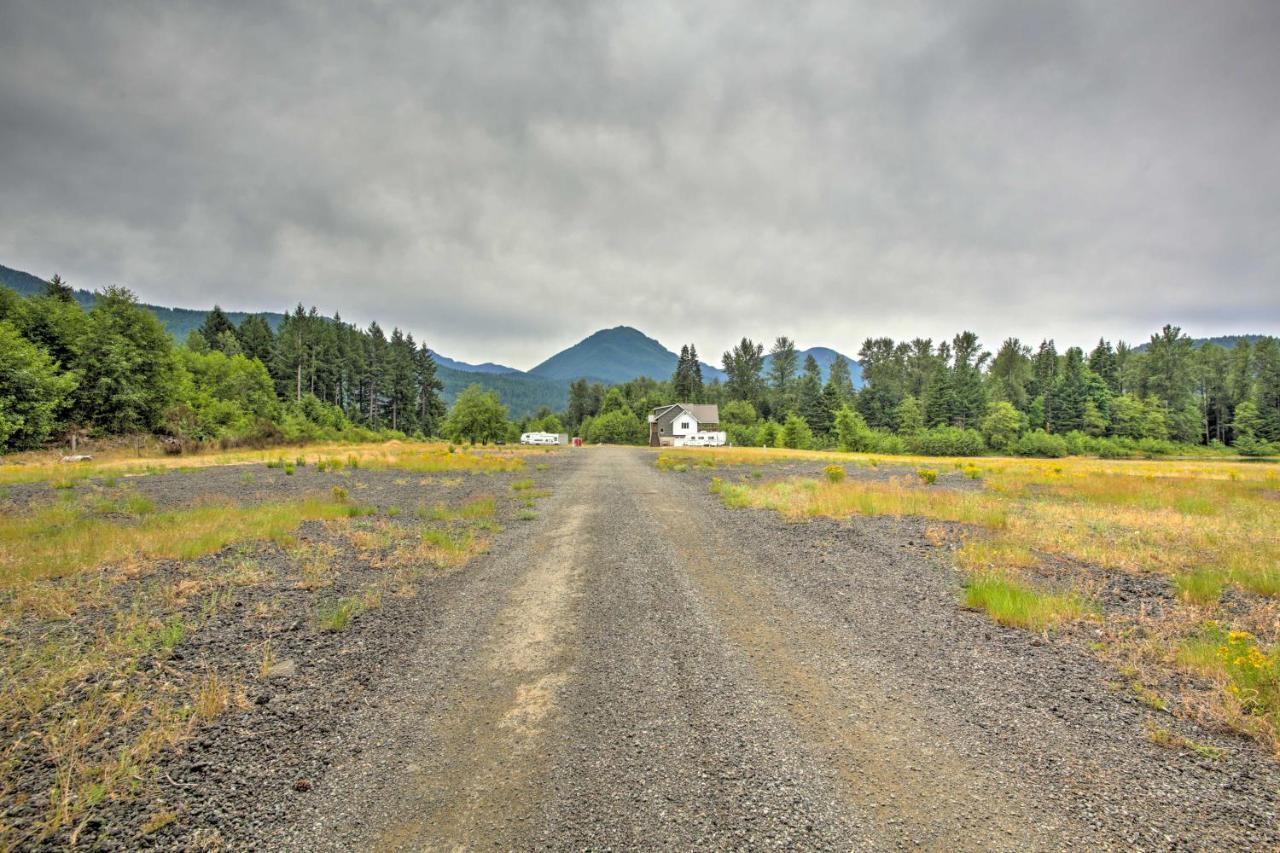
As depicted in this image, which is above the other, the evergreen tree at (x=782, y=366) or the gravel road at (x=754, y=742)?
the evergreen tree at (x=782, y=366)

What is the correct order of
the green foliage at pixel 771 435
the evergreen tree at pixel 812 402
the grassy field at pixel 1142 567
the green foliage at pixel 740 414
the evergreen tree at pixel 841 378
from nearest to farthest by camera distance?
the grassy field at pixel 1142 567
the green foliage at pixel 771 435
the evergreen tree at pixel 812 402
the green foliage at pixel 740 414
the evergreen tree at pixel 841 378

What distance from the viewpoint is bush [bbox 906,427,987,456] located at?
6969 cm

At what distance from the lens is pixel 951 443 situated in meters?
69.6

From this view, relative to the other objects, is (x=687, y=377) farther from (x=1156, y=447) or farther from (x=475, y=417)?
(x=1156, y=447)

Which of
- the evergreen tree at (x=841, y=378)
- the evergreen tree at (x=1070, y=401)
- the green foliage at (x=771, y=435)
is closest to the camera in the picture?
the green foliage at (x=771, y=435)

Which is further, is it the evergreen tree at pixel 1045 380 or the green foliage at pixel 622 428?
the green foliage at pixel 622 428

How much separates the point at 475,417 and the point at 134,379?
31414 mm

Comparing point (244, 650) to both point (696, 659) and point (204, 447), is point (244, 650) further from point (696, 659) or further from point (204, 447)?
point (204, 447)

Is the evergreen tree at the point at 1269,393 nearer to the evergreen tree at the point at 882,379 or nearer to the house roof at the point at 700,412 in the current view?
the evergreen tree at the point at 882,379

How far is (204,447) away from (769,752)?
49.2 metres

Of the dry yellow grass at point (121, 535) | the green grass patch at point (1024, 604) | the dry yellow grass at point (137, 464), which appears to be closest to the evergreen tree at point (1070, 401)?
the dry yellow grass at point (137, 464)

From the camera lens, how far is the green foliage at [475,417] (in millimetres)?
64188

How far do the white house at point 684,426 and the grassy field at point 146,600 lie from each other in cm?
6748

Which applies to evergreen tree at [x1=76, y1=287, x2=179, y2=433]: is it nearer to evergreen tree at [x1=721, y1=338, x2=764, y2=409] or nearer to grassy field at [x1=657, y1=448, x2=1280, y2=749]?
grassy field at [x1=657, y1=448, x2=1280, y2=749]
